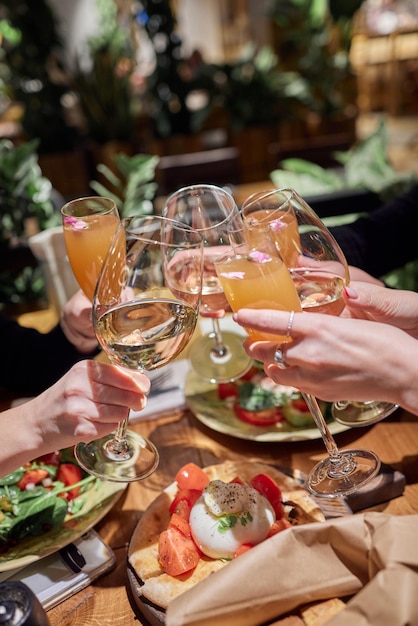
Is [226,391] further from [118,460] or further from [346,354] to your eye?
[346,354]

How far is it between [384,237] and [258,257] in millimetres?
1103

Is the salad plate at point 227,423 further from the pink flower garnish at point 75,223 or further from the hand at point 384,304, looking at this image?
the pink flower garnish at point 75,223

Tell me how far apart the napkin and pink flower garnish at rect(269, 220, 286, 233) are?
1.71 feet

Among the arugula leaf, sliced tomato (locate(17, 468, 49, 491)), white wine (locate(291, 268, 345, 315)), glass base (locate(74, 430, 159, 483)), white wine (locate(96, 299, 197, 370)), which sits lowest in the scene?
the arugula leaf

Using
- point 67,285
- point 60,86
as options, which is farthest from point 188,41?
point 67,285

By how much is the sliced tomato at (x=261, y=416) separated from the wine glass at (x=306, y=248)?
0.35 meters

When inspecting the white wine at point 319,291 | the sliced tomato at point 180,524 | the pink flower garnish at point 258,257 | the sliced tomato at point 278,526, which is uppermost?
the pink flower garnish at point 258,257

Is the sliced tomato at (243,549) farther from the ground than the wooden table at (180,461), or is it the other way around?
the sliced tomato at (243,549)

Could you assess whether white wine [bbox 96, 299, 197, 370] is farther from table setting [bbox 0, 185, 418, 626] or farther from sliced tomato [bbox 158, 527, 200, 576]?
sliced tomato [bbox 158, 527, 200, 576]

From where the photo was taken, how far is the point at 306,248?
113 centimetres

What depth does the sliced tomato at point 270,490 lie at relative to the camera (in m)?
1.06

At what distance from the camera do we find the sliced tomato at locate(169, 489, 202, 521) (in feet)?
3.48

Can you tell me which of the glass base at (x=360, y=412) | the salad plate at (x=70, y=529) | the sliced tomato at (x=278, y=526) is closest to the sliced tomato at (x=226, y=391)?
the glass base at (x=360, y=412)

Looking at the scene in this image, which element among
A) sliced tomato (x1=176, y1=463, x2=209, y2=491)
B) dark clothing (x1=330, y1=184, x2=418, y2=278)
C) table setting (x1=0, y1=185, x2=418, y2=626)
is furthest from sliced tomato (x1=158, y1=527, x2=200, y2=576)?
dark clothing (x1=330, y1=184, x2=418, y2=278)
